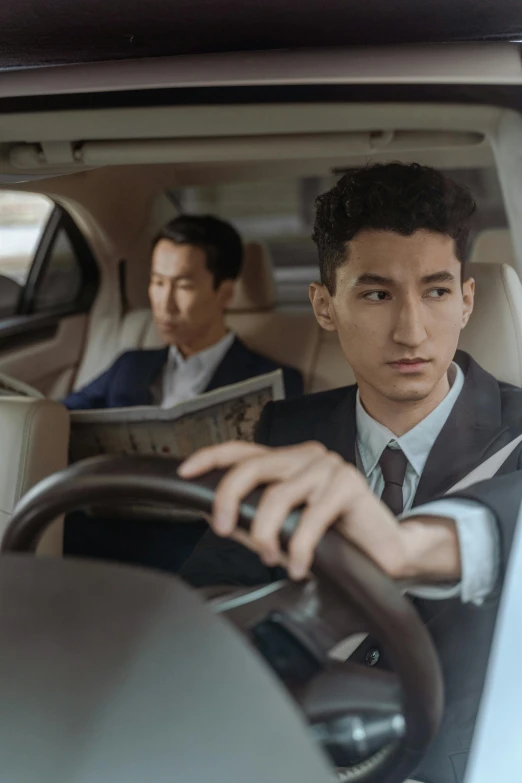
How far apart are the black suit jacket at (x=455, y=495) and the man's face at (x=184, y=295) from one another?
835mm

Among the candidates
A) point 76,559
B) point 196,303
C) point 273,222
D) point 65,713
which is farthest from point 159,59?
point 273,222

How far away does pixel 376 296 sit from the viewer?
0.84 metres

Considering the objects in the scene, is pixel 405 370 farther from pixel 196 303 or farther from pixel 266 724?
pixel 196 303

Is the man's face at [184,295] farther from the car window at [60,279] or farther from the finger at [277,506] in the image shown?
the finger at [277,506]

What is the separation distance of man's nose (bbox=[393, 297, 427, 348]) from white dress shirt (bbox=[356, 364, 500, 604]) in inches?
2.8

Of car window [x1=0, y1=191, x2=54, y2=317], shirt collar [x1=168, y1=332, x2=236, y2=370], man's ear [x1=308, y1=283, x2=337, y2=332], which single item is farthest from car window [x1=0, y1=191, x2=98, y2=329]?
man's ear [x1=308, y1=283, x2=337, y2=332]

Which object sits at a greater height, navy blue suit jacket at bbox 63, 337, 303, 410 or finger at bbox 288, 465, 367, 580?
A: navy blue suit jacket at bbox 63, 337, 303, 410

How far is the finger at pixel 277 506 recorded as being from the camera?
0.71 m

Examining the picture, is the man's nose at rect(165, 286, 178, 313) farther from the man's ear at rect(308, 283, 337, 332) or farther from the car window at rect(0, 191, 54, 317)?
the man's ear at rect(308, 283, 337, 332)

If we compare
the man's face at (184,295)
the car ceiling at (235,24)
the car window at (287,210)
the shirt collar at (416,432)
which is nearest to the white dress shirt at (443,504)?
the shirt collar at (416,432)

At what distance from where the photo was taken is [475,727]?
81 cm

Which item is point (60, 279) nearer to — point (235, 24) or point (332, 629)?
point (235, 24)

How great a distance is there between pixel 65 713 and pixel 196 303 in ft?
3.83

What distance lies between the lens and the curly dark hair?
2.76 ft
